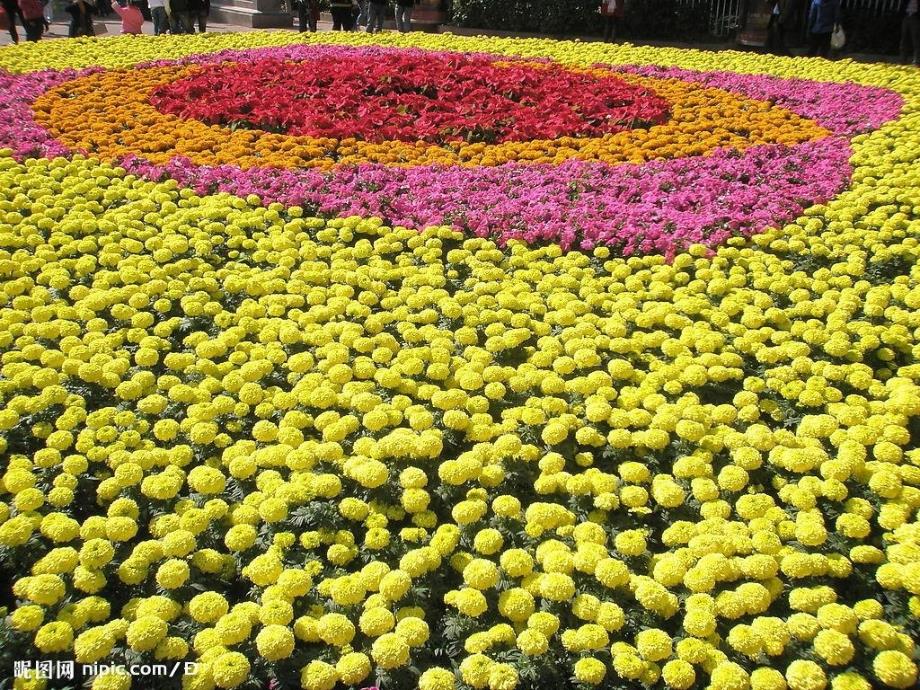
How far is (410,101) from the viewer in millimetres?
7414

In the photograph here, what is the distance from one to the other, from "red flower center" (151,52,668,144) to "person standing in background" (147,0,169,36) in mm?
5412

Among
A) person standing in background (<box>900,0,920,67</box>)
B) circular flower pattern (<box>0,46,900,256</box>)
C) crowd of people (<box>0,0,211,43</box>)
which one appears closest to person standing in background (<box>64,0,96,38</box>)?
crowd of people (<box>0,0,211,43</box>)

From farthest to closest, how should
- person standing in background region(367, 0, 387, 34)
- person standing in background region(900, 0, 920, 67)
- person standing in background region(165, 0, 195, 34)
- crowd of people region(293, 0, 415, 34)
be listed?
crowd of people region(293, 0, 415, 34)
person standing in background region(367, 0, 387, 34)
person standing in background region(165, 0, 195, 34)
person standing in background region(900, 0, 920, 67)

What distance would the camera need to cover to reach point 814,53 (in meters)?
12.3

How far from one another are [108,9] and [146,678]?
22.5 m

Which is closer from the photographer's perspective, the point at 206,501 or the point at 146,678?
the point at 146,678

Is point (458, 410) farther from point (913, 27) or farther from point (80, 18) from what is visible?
point (80, 18)

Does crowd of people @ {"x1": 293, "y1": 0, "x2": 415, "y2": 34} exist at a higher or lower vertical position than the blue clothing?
higher

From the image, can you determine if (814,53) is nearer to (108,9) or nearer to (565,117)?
(565,117)

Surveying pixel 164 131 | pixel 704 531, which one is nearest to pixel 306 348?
pixel 704 531

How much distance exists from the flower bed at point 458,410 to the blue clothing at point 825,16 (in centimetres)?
667

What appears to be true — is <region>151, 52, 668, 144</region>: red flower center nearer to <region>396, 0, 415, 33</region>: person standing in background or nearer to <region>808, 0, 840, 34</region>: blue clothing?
<region>808, 0, 840, 34</region>: blue clothing

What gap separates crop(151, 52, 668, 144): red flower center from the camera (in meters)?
6.80

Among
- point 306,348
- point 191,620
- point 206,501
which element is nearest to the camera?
point 191,620
